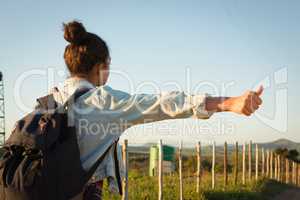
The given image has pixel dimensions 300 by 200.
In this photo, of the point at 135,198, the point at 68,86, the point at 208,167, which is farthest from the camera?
the point at 208,167

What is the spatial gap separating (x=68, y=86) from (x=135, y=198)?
798cm

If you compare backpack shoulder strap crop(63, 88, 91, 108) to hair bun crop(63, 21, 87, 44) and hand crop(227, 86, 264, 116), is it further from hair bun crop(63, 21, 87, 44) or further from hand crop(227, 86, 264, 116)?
hand crop(227, 86, 264, 116)

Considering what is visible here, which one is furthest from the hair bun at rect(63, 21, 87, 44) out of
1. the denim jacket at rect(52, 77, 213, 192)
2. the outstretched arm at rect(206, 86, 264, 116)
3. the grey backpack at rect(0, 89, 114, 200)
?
the outstretched arm at rect(206, 86, 264, 116)

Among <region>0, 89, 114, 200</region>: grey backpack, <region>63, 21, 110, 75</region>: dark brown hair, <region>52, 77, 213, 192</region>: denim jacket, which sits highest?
<region>63, 21, 110, 75</region>: dark brown hair

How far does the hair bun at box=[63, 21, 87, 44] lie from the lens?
7.75 ft

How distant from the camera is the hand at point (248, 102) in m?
1.82

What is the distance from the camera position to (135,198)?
9.99 metres

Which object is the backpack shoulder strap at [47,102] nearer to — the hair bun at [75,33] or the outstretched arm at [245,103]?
the hair bun at [75,33]

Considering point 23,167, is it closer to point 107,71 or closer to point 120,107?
point 120,107

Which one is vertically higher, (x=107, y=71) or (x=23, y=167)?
(x=107, y=71)

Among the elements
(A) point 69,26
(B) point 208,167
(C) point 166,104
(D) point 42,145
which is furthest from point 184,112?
(B) point 208,167

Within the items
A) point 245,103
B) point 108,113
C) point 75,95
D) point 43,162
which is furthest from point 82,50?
point 245,103

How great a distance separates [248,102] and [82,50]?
865 mm

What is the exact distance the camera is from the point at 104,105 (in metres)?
2.13
